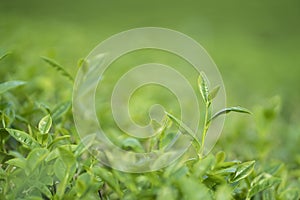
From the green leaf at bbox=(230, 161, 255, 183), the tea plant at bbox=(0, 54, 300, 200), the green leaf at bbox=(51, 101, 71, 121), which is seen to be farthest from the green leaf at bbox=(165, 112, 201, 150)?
the green leaf at bbox=(51, 101, 71, 121)

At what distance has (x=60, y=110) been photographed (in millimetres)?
1122

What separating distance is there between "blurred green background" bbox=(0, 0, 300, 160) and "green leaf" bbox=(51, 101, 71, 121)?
0.67 feet

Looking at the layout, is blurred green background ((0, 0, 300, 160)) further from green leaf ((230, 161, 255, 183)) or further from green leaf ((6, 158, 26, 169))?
green leaf ((230, 161, 255, 183))

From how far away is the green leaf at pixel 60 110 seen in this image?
43.8 inches

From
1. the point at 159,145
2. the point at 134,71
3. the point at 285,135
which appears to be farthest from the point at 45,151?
the point at 134,71

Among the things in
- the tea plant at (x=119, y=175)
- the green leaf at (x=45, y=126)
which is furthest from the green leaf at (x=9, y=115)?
the green leaf at (x=45, y=126)

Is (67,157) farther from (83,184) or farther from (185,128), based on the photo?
(185,128)

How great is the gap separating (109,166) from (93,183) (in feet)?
0.34

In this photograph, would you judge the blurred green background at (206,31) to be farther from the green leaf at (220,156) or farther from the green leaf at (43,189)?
the green leaf at (220,156)

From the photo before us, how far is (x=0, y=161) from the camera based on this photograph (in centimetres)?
96

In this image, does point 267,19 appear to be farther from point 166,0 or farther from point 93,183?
point 93,183

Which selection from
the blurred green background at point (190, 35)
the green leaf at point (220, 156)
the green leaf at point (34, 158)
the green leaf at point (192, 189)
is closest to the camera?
the green leaf at point (192, 189)

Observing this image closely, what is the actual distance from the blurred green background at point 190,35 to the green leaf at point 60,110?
20 centimetres

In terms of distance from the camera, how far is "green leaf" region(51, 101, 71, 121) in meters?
1.11
